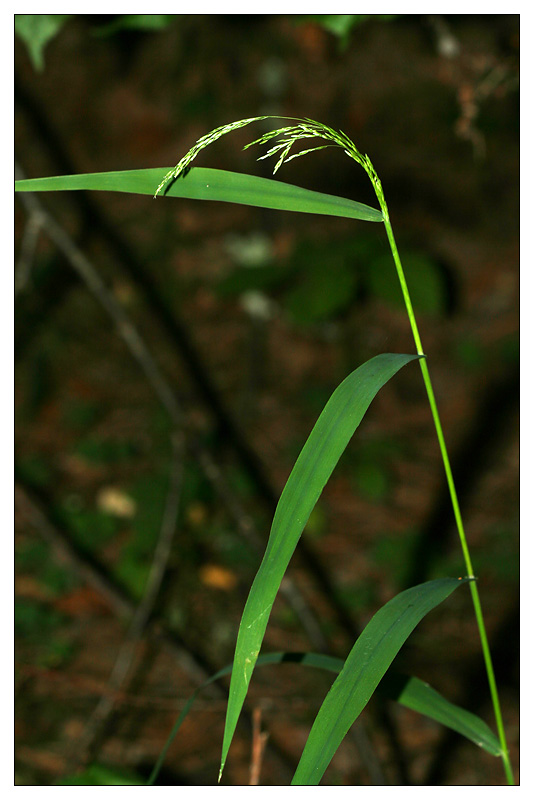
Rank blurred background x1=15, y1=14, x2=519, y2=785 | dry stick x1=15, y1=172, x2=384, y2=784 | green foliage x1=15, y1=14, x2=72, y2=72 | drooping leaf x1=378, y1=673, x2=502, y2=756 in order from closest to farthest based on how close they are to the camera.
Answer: drooping leaf x1=378, y1=673, x2=502, y2=756
green foliage x1=15, y1=14, x2=72, y2=72
dry stick x1=15, y1=172, x2=384, y2=784
blurred background x1=15, y1=14, x2=519, y2=785

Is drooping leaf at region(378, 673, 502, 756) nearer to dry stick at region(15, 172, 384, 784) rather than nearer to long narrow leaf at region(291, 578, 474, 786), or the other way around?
long narrow leaf at region(291, 578, 474, 786)

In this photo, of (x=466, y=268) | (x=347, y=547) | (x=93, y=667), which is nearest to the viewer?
(x=93, y=667)

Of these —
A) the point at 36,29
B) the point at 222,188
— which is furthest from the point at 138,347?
the point at 222,188

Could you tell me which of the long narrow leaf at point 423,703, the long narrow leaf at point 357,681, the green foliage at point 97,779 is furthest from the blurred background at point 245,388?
the long narrow leaf at point 357,681

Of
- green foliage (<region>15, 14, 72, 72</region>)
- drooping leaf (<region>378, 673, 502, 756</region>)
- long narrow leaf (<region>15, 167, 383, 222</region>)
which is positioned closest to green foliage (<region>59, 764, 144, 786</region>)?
drooping leaf (<region>378, 673, 502, 756</region>)

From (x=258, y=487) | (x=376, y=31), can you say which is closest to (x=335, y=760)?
(x=258, y=487)

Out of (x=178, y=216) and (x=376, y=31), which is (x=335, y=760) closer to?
(x=178, y=216)

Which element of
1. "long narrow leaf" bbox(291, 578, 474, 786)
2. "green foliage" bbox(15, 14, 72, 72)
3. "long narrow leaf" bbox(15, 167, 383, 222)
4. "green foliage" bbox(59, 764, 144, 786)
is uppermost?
"green foliage" bbox(15, 14, 72, 72)
